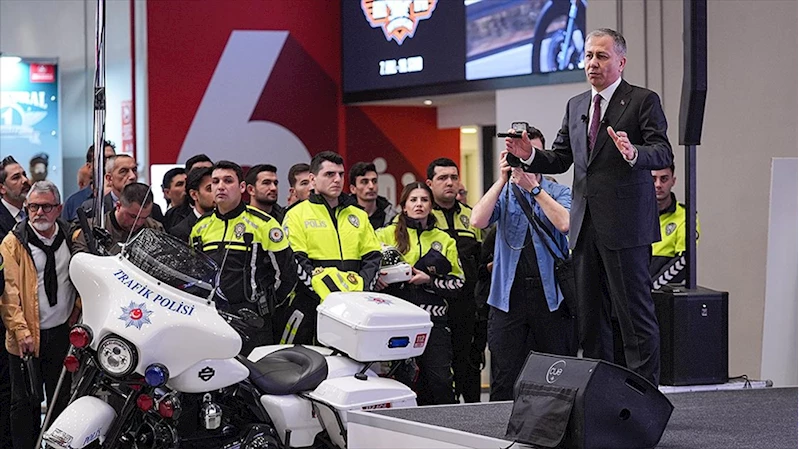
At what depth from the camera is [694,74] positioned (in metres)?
4.64

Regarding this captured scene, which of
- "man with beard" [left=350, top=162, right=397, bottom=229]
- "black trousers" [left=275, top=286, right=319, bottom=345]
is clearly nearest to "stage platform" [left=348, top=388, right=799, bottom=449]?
"black trousers" [left=275, top=286, right=319, bottom=345]

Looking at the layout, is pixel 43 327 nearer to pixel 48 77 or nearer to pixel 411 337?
pixel 411 337

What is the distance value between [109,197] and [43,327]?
4.77ft

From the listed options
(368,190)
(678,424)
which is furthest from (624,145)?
(368,190)

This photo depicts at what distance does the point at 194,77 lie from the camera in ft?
33.4

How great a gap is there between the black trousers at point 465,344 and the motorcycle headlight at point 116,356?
2614 millimetres

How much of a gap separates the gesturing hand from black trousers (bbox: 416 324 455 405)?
2.27 m

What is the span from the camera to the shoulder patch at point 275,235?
522 cm

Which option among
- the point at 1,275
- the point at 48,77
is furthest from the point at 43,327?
the point at 48,77

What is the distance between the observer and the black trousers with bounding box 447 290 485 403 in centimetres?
611

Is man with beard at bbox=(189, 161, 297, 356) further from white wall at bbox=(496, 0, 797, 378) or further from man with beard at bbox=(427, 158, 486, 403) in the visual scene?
white wall at bbox=(496, 0, 797, 378)

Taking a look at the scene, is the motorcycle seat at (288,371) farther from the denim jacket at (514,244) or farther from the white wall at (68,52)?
the white wall at (68,52)

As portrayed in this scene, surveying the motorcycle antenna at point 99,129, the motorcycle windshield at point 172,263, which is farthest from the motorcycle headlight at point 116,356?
→ the motorcycle antenna at point 99,129

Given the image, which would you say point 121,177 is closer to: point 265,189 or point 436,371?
point 265,189
